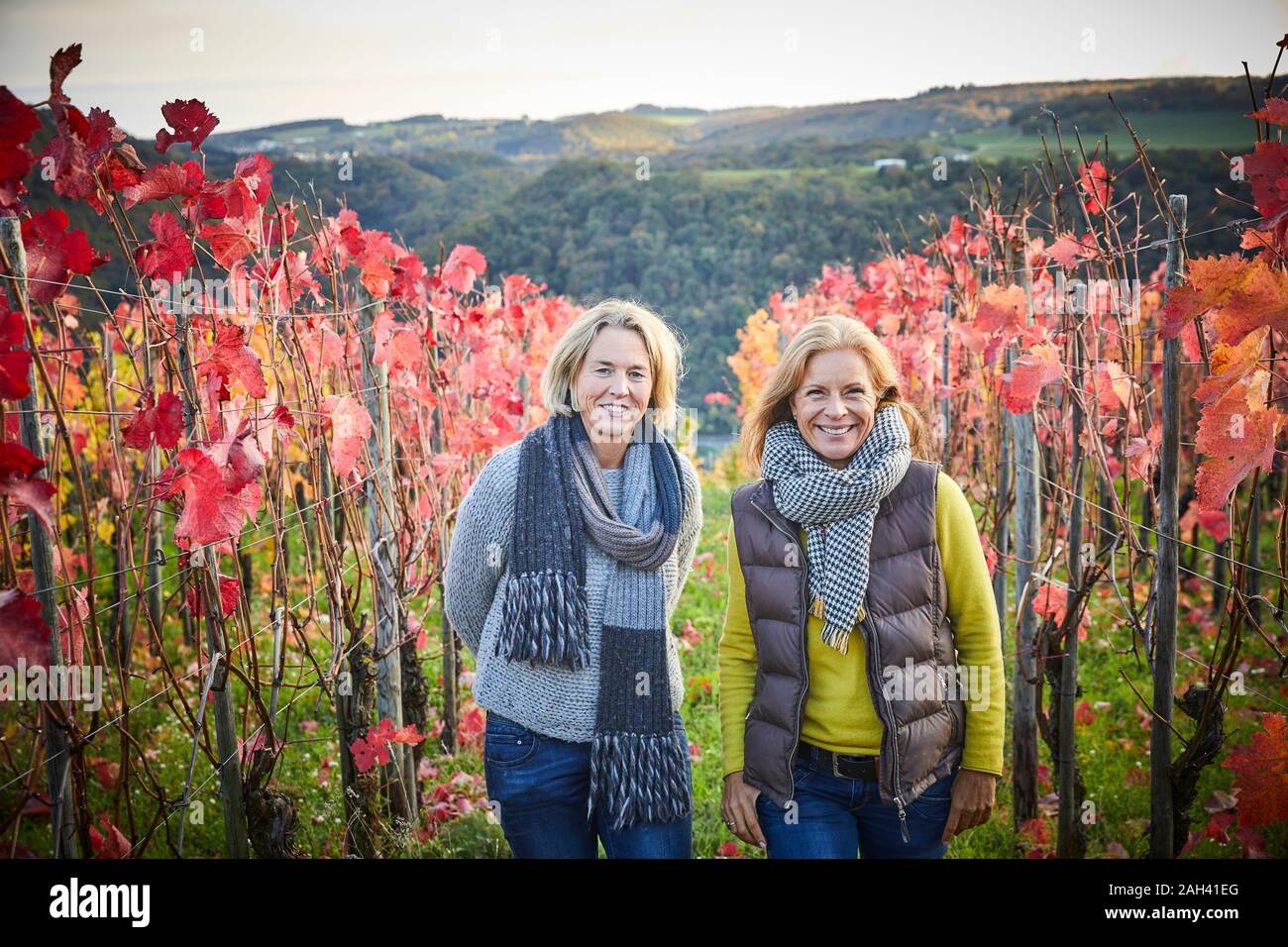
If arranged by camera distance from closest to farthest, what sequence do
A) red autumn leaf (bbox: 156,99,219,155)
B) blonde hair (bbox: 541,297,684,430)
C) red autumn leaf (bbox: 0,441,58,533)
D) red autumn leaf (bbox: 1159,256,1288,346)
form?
red autumn leaf (bbox: 0,441,58,533), red autumn leaf (bbox: 1159,256,1288,346), red autumn leaf (bbox: 156,99,219,155), blonde hair (bbox: 541,297,684,430)

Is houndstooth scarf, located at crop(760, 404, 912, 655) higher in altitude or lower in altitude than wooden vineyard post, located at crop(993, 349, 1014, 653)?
higher

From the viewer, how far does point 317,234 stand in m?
2.51

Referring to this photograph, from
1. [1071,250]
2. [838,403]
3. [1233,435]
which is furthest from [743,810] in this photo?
[1071,250]

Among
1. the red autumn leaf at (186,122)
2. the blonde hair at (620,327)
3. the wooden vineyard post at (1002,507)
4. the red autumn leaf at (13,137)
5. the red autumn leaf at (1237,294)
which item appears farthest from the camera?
the wooden vineyard post at (1002,507)

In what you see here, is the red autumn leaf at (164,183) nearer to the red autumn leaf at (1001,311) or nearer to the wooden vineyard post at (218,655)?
the wooden vineyard post at (218,655)

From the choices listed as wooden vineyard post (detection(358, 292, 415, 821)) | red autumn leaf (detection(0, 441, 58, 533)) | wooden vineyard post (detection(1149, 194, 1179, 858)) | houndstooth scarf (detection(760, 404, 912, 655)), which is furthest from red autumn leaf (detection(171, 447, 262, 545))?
wooden vineyard post (detection(1149, 194, 1179, 858))

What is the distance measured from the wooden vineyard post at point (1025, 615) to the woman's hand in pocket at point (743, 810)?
1.62 meters

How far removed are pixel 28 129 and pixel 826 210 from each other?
29.2m

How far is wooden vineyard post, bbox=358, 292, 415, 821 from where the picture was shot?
8.79 feet

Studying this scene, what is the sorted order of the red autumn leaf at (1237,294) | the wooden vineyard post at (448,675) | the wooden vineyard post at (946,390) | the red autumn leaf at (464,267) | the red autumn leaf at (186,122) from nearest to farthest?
the red autumn leaf at (1237,294)
the red autumn leaf at (186,122)
the red autumn leaf at (464,267)
the wooden vineyard post at (448,675)
the wooden vineyard post at (946,390)

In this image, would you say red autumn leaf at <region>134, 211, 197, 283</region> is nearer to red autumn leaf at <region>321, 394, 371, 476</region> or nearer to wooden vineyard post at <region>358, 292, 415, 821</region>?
red autumn leaf at <region>321, 394, 371, 476</region>

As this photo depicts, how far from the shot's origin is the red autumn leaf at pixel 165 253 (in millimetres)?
1771

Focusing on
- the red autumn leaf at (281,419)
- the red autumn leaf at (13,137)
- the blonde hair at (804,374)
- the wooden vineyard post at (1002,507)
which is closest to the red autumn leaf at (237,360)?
the red autumn leaf at (281,419)
